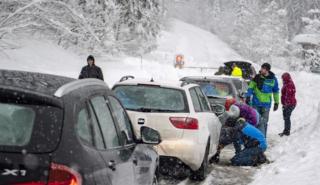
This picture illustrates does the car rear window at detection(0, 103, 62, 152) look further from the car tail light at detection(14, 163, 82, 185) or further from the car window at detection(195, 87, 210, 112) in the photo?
the car window at detection(195, 87, 210, 112)

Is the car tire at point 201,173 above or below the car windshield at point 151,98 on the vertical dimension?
below

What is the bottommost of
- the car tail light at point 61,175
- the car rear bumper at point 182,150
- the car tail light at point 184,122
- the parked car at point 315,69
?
the parked car at point 315,69

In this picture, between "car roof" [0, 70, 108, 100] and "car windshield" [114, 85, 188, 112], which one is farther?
"car windshield" [114, 85, 188, 112]

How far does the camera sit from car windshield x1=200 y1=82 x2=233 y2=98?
14.1 metres

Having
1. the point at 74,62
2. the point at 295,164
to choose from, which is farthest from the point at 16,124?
the point at 74,62

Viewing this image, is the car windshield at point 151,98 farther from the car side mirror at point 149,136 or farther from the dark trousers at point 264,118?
the dark trousers at point 264,118

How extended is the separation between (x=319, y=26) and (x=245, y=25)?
2400cm

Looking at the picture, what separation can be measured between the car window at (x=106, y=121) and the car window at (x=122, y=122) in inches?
8.6

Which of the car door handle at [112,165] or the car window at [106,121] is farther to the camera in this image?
the car window at [106,121]

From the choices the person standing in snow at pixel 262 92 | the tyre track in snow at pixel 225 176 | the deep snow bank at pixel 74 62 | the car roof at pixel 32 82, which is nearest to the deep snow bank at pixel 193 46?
the deep snow bank at pixel 74 62

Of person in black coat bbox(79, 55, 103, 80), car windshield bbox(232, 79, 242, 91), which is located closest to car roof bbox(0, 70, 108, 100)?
person in black coat bbox(79, 55, 103, 80)

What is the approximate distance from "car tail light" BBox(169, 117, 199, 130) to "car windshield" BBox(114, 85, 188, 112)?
196mm

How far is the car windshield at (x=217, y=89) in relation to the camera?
46.3 ft

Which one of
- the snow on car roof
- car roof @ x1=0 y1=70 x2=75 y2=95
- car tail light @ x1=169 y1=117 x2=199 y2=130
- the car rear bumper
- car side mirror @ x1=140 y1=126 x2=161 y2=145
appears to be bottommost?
the car rear bumper
